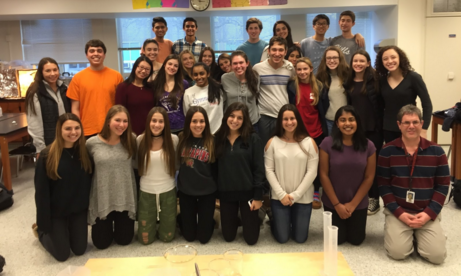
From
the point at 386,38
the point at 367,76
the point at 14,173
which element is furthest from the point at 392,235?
the point at 14,173

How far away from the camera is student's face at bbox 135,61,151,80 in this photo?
2.99 m

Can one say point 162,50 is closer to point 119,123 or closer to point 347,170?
point 119,123

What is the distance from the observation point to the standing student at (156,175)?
2662mm

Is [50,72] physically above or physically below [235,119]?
above

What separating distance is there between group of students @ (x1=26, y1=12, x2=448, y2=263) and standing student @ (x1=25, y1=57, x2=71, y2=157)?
0.01 metres

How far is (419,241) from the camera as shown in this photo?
2.44m

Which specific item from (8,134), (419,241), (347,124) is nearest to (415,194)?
(419,241)

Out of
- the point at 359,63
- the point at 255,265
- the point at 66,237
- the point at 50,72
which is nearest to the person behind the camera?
the point at 255,265

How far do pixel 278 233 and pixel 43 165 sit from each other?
171 cm

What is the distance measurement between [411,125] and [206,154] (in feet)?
4.67

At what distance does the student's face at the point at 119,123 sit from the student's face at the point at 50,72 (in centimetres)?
96

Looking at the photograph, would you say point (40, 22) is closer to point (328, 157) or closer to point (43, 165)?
point (43, 165)

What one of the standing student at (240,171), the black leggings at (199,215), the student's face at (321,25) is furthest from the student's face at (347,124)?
the student's face at (321,25)

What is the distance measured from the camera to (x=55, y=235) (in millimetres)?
2492
